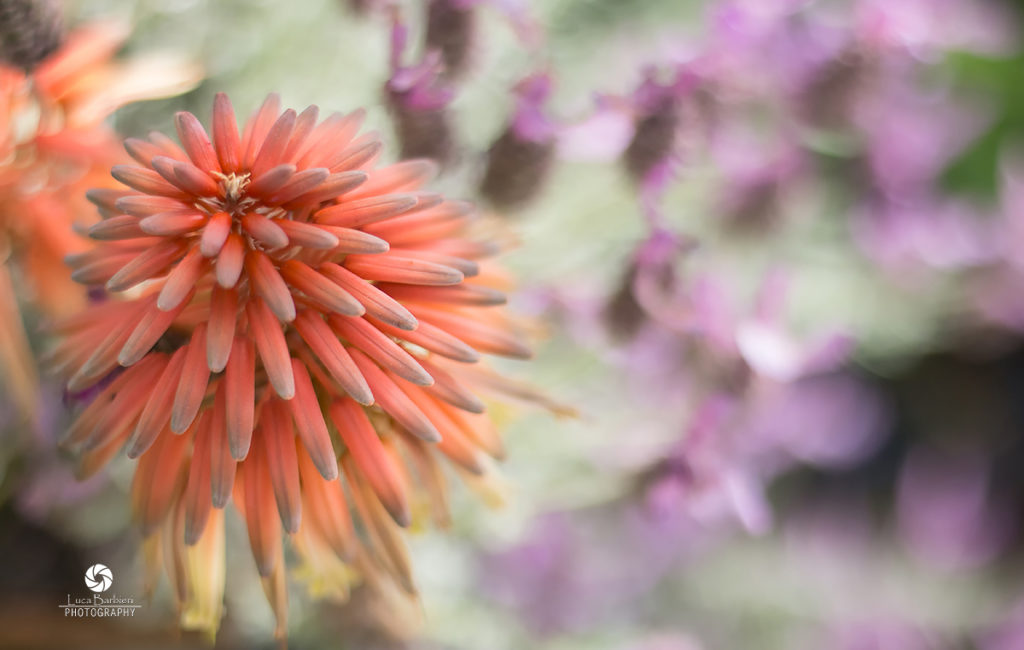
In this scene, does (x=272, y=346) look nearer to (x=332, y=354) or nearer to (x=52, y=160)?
(x=332, y=354)

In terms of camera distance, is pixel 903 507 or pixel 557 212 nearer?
pixel 557 212

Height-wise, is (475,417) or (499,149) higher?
(499,149)

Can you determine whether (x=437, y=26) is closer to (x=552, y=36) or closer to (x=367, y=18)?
(x=367, y=18)

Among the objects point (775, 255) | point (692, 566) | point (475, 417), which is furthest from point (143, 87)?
point (692, 566)

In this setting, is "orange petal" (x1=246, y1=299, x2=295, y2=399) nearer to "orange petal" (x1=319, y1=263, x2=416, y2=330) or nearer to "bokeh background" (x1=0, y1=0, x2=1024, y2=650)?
"orange petal" (x1=319, y1=263, x2=416, y2=330)

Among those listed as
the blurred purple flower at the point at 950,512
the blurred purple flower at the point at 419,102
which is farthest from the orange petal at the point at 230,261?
the blurred purple flower at the point at 950,512

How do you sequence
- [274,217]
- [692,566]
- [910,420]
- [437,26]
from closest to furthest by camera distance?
1. [274,217]
2. [437,26]
3. [692,566]
4. [910,420]

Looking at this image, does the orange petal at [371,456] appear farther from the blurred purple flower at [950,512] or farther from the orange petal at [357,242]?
the blurred purple flower at [950,512]

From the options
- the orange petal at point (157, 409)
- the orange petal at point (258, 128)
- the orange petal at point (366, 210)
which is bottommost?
the orange petal at point (157, 409)
